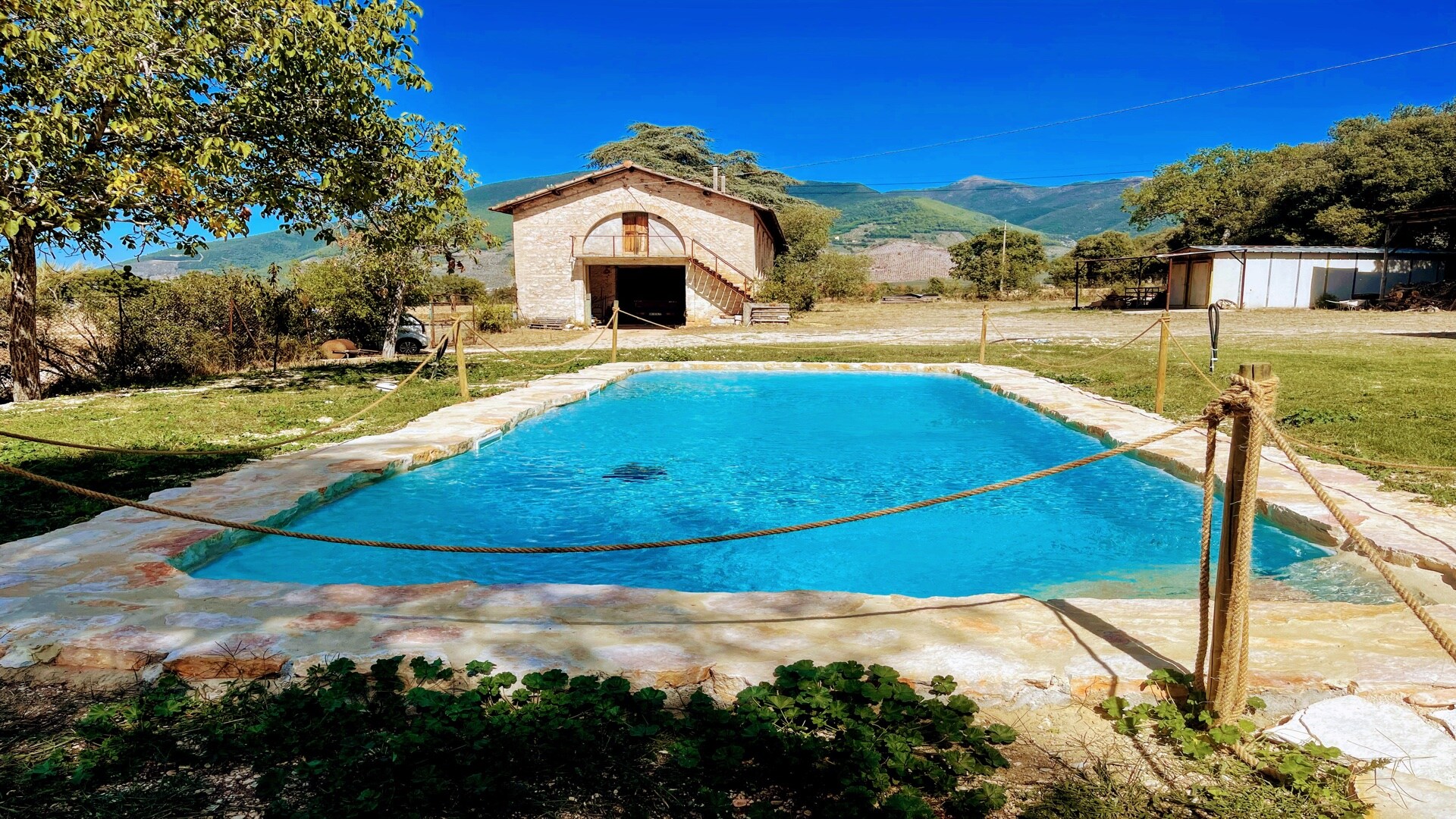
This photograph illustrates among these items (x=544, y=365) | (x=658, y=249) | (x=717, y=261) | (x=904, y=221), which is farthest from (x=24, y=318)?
(x=904, y=221)

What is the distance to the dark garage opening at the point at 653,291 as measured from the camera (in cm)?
3156

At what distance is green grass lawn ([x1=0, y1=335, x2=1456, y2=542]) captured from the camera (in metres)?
6.26

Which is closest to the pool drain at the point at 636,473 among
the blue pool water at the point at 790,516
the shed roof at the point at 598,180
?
the blue pool water at the point at 790,516

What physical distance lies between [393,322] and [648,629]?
51.5 feet

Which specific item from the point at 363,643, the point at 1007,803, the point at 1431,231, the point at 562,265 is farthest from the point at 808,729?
the point at 1431,231

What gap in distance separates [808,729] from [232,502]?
471cm

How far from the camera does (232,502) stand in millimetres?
5582

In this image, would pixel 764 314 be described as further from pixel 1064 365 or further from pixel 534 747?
pixel 534 747

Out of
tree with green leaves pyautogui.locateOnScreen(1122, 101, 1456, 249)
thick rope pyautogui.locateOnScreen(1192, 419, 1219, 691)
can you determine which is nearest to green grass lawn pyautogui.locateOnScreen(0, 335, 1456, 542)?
thick rope pyautogui.locateOnScreen(1192, 419, 1219, 691)

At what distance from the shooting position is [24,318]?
1025 centimetres

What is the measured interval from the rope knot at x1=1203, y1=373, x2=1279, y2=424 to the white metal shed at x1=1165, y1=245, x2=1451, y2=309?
104ft

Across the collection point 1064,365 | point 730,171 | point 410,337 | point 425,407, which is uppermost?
point 730,171

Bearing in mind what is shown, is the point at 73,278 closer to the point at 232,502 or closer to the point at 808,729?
the point at 232,502

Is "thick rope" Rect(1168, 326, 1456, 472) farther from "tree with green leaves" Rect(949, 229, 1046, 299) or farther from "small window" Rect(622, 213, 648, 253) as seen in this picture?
"tree with green leaves" Rect(949, 229, 1046, 299)
